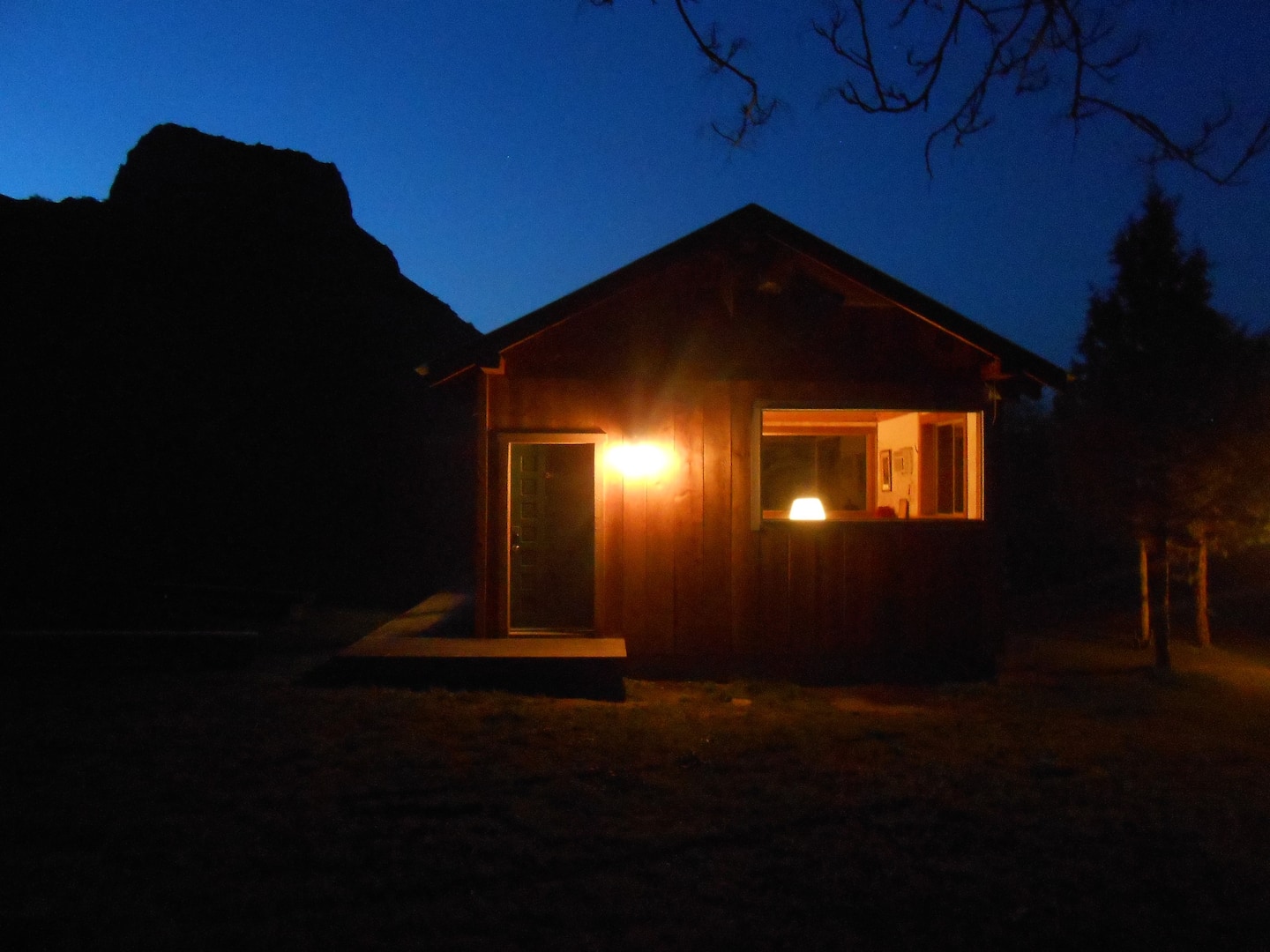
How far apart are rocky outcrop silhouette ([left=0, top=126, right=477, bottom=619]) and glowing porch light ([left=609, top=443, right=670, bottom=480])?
1118cm

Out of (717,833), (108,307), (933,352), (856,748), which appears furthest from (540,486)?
(108,307)

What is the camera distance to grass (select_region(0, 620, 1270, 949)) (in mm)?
3703

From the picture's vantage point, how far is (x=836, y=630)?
374 inches

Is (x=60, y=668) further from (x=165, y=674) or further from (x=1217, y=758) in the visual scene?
(x=1217, y=758)

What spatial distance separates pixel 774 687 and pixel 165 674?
5725 millimetres

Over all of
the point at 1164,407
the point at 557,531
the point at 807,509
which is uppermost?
the point at 1164,407

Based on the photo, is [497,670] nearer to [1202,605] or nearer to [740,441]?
[740,441]

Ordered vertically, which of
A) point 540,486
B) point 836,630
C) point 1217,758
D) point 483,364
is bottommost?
point 1217,758

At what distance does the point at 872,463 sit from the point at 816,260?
4213 mm

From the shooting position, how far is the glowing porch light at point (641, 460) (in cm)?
933

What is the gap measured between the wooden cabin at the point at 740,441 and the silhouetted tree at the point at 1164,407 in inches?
67.6

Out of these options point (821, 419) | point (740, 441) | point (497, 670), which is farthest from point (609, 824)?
point (821, 419)

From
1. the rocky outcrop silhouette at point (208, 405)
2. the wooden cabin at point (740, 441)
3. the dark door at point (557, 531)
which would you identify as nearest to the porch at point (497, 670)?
the wooden cabin at point (740, 441)

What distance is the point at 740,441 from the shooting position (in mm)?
9445
